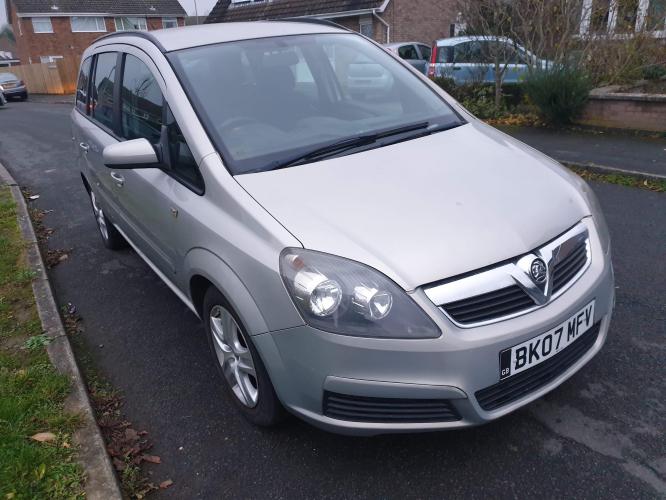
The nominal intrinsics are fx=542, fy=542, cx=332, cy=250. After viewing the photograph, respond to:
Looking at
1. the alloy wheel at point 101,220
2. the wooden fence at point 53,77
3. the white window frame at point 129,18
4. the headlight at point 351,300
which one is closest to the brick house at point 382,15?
the wooden fence at point 53,77

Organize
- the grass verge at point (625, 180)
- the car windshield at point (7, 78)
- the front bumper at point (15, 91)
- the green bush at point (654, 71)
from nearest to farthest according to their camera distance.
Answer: the grass verge at point (625, 180), the green bush at point (654, 71), the front bumper at point (15, 91), the car windshield at point (7, 78)

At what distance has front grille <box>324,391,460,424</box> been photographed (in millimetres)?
2047

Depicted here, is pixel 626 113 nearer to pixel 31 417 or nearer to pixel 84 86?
pixel 84 86

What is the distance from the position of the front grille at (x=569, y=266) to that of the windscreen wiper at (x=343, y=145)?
1.15 metres

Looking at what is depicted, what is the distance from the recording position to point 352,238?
210cm

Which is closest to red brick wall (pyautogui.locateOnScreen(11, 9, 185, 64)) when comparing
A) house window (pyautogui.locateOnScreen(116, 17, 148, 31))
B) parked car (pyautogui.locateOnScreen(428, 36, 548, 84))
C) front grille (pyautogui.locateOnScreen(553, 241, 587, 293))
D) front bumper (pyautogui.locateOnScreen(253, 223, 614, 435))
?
house window (pyautogui.locateOnScreen(116, 17, 148, 31))

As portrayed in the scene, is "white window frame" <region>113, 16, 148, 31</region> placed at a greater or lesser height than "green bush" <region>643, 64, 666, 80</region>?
greater

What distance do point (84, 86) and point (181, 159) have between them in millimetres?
2860

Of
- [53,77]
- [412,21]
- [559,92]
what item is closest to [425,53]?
[412,21]

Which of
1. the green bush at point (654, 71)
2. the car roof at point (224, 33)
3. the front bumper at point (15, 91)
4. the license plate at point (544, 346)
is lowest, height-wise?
the front bumper at point (15, 91)

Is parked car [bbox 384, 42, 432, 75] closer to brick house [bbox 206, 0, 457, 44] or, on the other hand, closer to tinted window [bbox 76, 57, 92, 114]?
brick house [bbox 206, 0, 457, 44]

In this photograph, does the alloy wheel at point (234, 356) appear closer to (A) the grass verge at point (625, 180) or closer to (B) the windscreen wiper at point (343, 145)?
(B) the windscreen wiper at point (343, 145)

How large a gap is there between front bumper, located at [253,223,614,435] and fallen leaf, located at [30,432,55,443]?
4.18ft

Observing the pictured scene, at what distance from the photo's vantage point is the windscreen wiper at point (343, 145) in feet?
8.67
